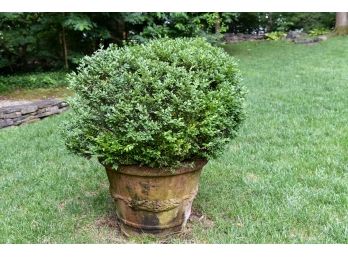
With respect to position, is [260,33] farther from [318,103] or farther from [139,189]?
[139,189]

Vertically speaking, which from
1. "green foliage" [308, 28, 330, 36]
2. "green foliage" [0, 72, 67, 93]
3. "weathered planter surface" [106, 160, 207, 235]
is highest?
"weathered planter surface" [106, 160, 207, 235]

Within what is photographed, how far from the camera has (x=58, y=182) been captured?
3705mm

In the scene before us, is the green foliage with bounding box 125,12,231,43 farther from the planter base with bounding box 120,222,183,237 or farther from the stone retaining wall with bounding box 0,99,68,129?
the planter base with bounding box 120,222,183,237

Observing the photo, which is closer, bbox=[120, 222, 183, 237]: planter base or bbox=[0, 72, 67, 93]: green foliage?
bbox=[120, 222, 183, 237]: planter base

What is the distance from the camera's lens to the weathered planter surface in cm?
252

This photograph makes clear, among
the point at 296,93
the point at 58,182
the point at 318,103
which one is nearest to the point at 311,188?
the point at 58,182

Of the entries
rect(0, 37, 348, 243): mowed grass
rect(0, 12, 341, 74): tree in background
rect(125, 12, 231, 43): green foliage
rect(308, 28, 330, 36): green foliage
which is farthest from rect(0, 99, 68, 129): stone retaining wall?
rect(308, 28, 330, 36): green foliage

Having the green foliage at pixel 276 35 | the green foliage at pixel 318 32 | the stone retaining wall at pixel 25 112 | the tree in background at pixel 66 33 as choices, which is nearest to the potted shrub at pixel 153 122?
the stone retaining wall at pixel 25 112

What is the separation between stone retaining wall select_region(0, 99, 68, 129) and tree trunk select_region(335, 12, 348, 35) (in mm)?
10404

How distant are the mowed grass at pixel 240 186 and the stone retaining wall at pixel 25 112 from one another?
456mm

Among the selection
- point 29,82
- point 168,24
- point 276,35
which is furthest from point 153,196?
point 276,35

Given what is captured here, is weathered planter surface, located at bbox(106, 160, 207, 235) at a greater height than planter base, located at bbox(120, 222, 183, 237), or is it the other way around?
weathered planter surface, located at bbox(106, 160, 207, 235)

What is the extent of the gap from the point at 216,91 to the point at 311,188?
1247 millimetres

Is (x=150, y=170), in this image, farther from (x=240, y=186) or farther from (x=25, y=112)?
(x=25, y=112)
